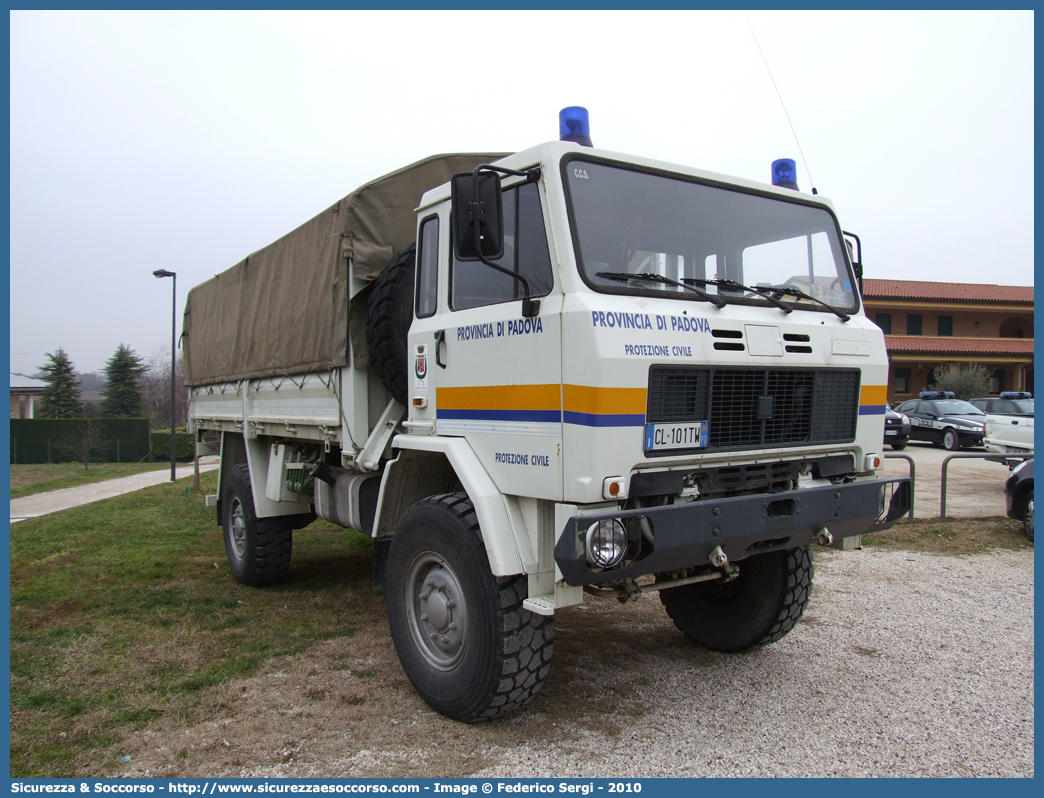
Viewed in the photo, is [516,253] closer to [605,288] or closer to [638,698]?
[605,288]

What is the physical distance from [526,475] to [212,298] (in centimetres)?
577

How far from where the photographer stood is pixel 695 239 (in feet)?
13.5

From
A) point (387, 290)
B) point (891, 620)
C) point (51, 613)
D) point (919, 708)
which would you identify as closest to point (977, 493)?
point (891, 620)

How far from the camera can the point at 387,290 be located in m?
4.86

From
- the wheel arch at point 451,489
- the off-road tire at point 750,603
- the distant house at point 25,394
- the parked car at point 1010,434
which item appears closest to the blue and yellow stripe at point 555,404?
the wheel arch at point 451,489

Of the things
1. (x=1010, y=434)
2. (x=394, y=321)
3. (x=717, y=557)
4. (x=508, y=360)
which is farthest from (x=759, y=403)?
(x=1010, y=434)

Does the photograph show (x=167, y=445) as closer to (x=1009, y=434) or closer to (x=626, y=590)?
(x=1009, y=434)

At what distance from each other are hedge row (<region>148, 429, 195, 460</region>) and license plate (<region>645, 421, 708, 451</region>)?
31.2m

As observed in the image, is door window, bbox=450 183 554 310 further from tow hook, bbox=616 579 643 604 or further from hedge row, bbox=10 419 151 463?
hedge row, bbox=10 419 151 463

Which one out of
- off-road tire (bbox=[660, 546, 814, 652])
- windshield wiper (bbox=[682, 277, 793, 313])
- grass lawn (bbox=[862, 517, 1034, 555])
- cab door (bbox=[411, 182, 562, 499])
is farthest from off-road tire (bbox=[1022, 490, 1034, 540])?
cab door (bbox=[411, 182, 562, 499])

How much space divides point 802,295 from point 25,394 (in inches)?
2234

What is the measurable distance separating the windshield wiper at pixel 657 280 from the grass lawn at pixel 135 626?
333cm

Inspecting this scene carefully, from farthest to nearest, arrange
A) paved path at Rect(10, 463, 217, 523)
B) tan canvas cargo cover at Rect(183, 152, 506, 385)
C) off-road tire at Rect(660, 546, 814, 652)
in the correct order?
1. paved path at Rect(10, 463, 217, 523)
2. tan canvas cargo cover at Rect(183, 152, 506, 385)
3. off-road tire at Rect(660, 546, 814, 652)

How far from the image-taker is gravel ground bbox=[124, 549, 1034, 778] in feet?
11.8
